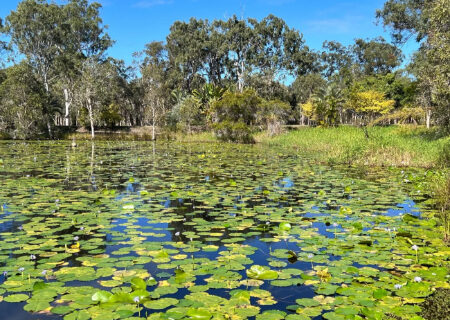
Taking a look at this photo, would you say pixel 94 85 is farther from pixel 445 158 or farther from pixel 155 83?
pixel 445 158

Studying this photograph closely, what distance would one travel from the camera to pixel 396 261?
4.18 meters

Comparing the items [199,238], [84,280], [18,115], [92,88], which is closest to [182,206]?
[199,238]

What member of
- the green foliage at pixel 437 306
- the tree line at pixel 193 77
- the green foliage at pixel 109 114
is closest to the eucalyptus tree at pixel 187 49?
the tree line at pixel 193 77

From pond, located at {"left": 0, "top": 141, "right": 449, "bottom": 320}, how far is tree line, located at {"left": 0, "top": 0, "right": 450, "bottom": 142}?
1121 cm

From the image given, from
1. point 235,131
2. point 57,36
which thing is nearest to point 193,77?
point 57,36

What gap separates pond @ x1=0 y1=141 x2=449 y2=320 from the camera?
308 centimetres

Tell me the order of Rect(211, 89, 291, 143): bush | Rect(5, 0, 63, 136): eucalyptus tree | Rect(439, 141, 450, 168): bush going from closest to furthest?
Rect(439, 141, 450, 168): bush
Rect(211, 89, 291, 143): bush
Rect(5, 0, 63, 136): eucalyptus tree

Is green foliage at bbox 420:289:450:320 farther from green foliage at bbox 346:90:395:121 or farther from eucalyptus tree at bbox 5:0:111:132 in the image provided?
green foliage at bbox 346:90:395:121

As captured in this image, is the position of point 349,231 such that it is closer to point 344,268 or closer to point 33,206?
point 344,268

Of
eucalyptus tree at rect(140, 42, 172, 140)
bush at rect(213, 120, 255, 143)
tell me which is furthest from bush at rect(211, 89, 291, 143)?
eucalyptus tree at rect(140, 42, 172, 140)

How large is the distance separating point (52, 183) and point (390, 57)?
6170cm

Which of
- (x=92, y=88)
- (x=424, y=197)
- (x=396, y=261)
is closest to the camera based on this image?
(x=396, y=261)

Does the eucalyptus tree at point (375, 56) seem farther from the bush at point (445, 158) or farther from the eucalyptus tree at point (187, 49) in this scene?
the bush at point (445, 158)

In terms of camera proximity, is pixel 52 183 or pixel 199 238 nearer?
pixel 199 238
